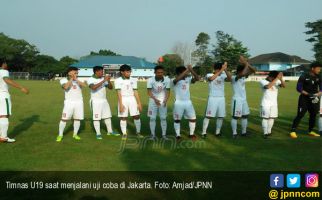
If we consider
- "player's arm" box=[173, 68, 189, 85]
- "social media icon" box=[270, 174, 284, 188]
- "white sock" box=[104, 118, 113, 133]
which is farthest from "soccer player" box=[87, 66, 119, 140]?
"social media icon" box=[270, 174, 284, 188]

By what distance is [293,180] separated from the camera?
557 centimetres

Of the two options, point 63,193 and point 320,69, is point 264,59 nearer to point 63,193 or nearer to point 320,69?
point 320,69

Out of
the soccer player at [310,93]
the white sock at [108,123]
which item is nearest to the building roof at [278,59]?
the soccer player at [310,93]

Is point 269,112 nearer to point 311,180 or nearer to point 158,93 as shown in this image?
point 158,93

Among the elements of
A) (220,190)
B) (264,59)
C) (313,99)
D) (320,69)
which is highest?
(264,59)

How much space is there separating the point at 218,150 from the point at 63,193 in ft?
13.5

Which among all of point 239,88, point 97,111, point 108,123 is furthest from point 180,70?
point 108,123

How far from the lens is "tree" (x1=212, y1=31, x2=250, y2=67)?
7506 centimetres

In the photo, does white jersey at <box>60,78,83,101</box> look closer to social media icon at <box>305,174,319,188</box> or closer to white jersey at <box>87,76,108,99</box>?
white jersey at <box>87,76,108,99</box>

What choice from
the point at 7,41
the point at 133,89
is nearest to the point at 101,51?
the point at 7,41

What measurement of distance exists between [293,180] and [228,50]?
7330 centimetres

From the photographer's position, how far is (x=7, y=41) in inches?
3536

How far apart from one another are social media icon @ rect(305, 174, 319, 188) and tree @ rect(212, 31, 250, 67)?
6718 cm

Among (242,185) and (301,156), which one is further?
(301,156)
